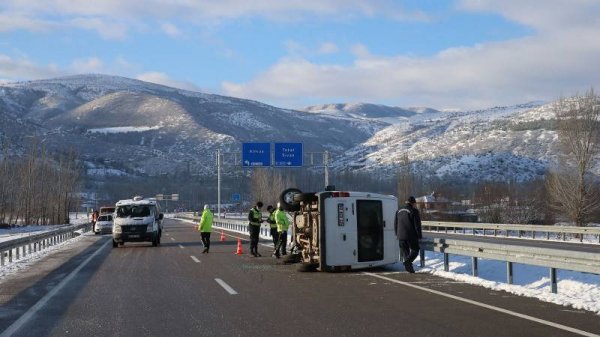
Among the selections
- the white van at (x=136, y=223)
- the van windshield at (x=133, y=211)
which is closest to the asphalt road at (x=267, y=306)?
the white van at (x=136, y=223)

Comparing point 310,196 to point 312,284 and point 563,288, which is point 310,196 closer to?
point 312,284

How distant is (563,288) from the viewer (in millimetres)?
13117

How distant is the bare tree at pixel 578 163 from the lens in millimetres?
49625

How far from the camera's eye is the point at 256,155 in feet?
167

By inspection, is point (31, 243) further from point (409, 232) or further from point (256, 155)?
point (256, 155)

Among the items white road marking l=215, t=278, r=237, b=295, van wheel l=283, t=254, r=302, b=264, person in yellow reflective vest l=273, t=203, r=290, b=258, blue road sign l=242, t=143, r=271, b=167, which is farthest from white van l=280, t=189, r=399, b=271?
blue road sign l=242, t=143, r=271, b=167

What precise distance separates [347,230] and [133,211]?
16.3 m

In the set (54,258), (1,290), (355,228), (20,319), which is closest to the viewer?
(20,319)

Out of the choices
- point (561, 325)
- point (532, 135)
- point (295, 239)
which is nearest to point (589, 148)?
point (295, 239)

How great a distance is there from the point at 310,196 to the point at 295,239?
185cm

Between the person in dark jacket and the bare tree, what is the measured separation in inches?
1453

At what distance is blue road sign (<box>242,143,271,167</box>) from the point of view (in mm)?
50812

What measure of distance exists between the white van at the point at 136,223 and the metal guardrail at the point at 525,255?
1563 cm

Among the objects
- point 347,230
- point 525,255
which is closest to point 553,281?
point 525,255
